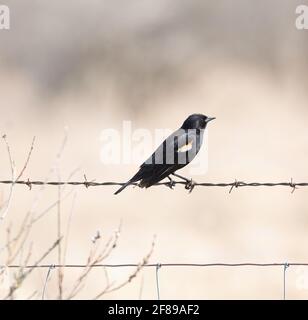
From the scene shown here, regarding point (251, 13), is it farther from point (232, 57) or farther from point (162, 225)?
point (162, 225)

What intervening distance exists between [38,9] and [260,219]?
12.1 m

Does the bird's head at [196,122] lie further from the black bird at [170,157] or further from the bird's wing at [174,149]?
the bird's wing at [174,149]

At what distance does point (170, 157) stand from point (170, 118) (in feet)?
47.4

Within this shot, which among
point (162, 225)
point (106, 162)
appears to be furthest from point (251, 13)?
point (162, 225)

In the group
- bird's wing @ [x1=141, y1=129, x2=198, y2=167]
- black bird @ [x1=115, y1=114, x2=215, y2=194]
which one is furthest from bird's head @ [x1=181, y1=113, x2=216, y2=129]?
bird's wing @ [x1=141, y1=129, x2=198, y2=167]

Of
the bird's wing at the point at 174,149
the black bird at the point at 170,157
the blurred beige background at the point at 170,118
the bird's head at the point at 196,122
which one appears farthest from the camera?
the blurred beige background at the point at 170,118

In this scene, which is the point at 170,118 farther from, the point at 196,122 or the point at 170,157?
the point at 170,157

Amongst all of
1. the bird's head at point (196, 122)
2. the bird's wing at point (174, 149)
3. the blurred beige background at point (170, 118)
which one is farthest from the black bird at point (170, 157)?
the blurred beige background at point (170, 118)

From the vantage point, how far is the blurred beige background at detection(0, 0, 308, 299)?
54.6 feet

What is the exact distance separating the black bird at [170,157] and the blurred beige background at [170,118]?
9.95 feet

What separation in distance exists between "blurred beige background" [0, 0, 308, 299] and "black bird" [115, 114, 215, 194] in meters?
3.03

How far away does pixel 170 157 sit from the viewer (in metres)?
9.30

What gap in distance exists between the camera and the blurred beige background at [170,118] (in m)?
16.7
